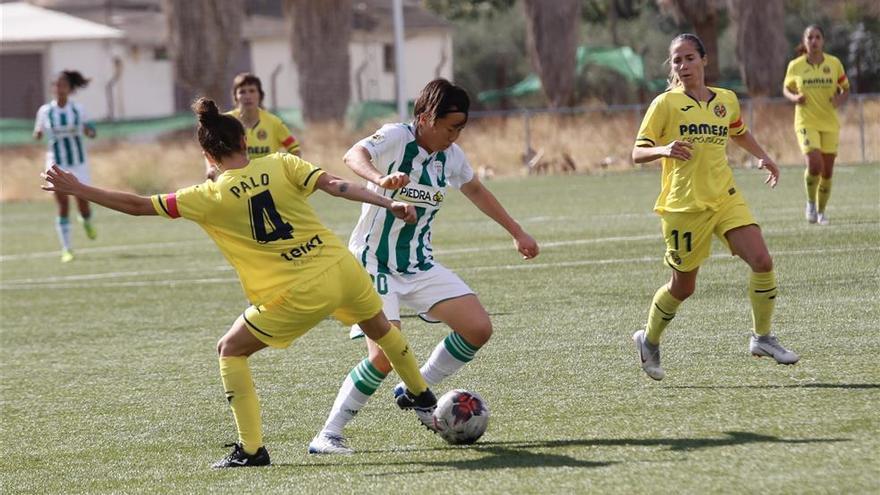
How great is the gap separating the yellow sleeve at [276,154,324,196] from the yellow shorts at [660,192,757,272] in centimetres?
251

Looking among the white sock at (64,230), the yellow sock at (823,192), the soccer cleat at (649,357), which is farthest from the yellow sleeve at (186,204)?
the white sock at (64,230)

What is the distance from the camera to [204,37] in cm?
3581

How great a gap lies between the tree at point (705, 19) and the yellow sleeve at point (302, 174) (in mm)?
26731

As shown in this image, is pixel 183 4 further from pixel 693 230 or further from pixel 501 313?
pixel 693 230

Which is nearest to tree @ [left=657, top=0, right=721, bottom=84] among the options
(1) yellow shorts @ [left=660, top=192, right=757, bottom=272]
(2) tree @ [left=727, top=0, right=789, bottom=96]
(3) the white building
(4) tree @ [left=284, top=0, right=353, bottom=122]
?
Answer: (2) tree @ [left=727, top=0, right=789, bottom=96]

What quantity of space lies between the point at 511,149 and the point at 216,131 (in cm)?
2653

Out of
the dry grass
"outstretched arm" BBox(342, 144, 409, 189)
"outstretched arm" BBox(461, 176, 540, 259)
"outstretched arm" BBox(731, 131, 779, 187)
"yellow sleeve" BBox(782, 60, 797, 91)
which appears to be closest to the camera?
"outstretched arm" BBox(342, 144, 409, 189)

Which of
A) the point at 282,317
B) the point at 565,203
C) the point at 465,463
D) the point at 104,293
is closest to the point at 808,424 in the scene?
the point at 465,463

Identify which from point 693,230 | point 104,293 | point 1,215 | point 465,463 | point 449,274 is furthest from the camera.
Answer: point 1,215

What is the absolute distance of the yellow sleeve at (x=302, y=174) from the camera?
6770 mm

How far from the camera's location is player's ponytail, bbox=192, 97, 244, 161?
6789mm

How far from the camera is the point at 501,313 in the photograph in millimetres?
12008

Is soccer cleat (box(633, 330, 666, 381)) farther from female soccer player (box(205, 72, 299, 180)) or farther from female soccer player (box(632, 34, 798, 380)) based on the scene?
female soccer player (box(205, 72, 299, 180))

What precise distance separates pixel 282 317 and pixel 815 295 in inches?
228
